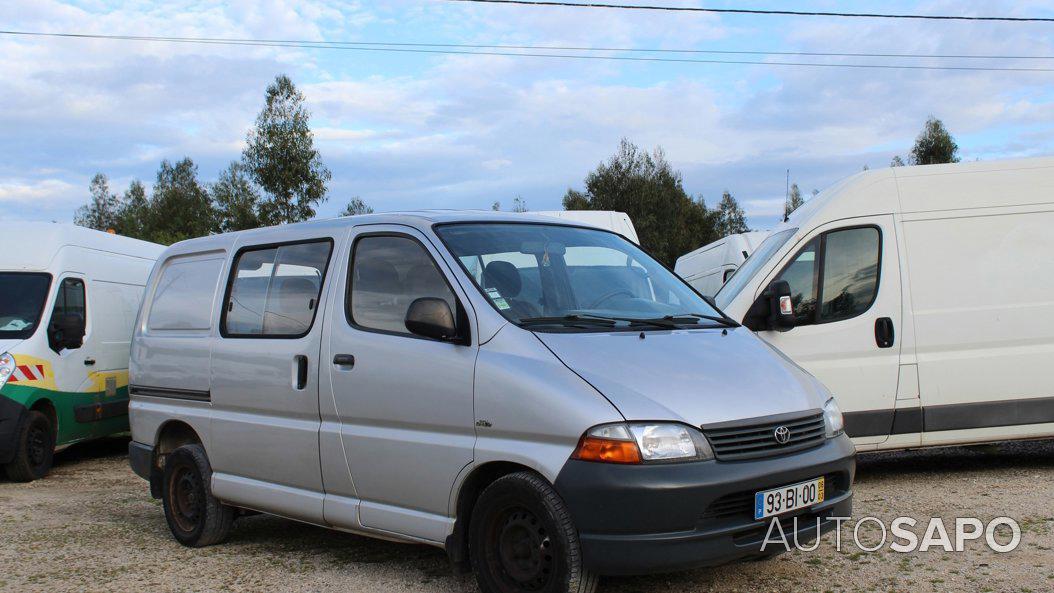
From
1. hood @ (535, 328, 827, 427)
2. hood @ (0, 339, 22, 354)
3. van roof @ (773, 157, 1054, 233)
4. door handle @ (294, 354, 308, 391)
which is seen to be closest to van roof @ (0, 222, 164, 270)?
hood @ (0, 339, 22, 354)

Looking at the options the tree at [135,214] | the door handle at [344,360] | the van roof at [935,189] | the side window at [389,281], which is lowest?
the door handle at [344,360]

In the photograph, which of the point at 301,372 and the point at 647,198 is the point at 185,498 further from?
the point at 647,198

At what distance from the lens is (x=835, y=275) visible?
773cm

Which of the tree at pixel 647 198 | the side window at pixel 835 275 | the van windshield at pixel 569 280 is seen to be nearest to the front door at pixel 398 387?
the van windshield at pixel 569 280

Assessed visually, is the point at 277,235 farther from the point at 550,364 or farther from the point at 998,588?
the point at 998,588

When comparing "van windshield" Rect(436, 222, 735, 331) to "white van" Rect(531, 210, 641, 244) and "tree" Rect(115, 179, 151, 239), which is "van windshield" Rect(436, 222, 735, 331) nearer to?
"white van" Rect(531, 210, 641, 244)

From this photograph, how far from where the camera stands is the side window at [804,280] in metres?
7.69

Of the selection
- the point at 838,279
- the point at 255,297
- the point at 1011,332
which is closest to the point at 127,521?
the point at 255,297

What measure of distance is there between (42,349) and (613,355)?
8.05 m

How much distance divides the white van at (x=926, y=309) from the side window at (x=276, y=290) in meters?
3.36

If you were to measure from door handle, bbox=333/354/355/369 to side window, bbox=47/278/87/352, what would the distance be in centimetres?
647

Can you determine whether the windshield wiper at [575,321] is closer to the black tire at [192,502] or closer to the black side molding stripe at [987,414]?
the black tire at [192,502]

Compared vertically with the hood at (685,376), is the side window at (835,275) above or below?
above

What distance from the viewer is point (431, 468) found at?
194 inches
